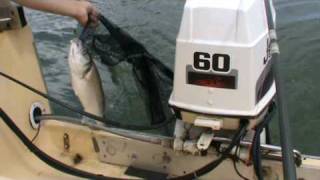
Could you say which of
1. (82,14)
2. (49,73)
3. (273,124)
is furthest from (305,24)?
(82,14)

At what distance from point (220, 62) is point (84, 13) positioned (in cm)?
84

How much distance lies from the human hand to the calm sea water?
546 mm

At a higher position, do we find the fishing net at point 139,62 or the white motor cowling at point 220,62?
the white motor cowling at point 220,62

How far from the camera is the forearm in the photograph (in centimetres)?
246

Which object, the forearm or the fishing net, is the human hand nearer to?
the forearm

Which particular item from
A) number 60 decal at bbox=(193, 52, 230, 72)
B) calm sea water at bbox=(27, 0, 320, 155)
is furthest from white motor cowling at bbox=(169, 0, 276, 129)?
calm sea water at bbox=(27, 0, 320, 155)

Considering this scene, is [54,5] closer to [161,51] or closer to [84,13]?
[84,13]

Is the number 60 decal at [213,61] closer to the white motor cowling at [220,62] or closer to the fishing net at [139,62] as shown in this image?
the white motor cowling at [220,62]

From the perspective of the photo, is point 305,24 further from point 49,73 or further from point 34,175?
point 34,175

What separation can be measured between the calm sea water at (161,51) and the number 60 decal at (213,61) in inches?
44.2

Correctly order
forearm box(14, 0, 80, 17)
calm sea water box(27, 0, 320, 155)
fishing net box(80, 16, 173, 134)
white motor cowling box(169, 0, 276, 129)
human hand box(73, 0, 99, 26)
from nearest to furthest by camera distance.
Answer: white motor cowling box(169, 0, 276, 129) → forearm box(14, 0, 80, 17) → human hand box(73, 0, 99, 26) → fishing net box(80, 16, 173, 134) → calm sea water box(27, 0, 320, 155)

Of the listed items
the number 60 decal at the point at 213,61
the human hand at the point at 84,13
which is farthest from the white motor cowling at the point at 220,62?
the human hand at the point at 84,13

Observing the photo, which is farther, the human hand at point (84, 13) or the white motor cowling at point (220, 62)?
the human hand at point (84, 13)

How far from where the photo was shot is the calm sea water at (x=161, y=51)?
4.42 metres
